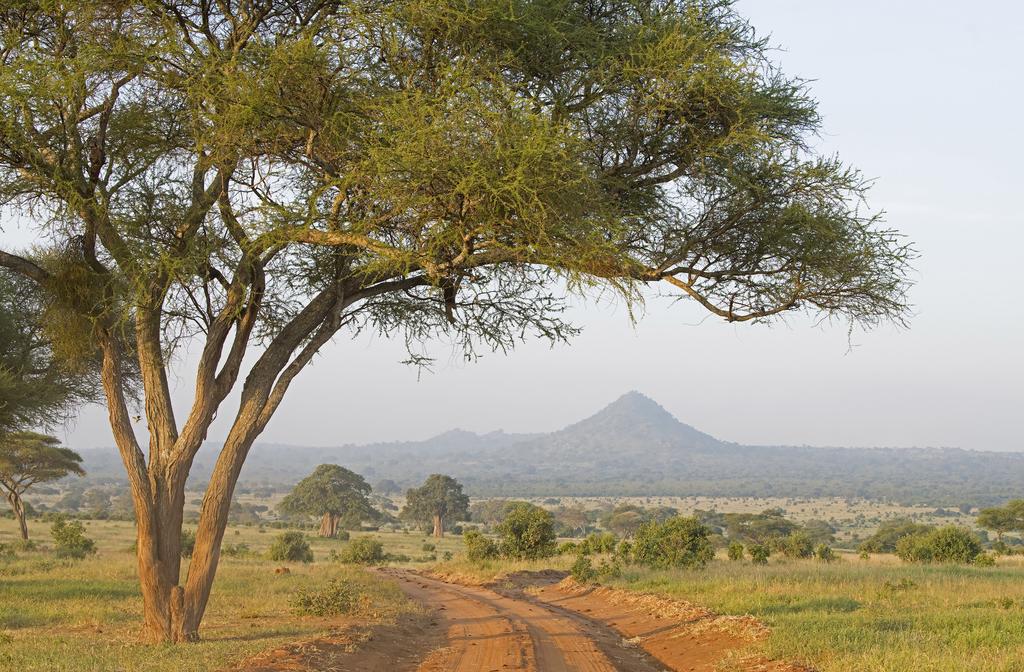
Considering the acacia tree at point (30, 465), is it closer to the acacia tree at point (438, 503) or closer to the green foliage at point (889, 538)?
the acacia tree at point (438, 503)

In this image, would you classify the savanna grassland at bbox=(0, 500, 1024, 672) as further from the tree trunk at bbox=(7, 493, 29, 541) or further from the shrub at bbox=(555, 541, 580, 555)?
the tree trunk at bbox=(7, 493, 29, 541)

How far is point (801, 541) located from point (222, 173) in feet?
121

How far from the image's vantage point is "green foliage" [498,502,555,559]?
35.1 metres

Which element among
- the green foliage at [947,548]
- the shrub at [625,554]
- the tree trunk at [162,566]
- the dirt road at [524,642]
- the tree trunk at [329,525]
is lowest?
the tree trunk at [329,525]

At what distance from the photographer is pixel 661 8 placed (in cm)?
1372

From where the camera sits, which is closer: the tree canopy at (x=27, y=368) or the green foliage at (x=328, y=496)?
the tree canopy at (x=27, y=368)

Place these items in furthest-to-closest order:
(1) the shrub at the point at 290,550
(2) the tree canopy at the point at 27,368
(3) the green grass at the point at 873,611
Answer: (1) the shrub at the point at 290,550, (2) the tree canopy at the point at 27,368, (3) the green grass at the point at 873,611

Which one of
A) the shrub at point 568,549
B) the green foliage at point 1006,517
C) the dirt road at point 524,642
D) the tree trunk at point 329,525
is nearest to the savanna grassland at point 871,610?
the dirt road at point 524,642

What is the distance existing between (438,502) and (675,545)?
5579cm

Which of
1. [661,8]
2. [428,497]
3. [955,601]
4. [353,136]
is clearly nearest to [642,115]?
[661,8]

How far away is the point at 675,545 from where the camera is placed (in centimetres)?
3008

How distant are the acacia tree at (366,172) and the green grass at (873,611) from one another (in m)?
4.94

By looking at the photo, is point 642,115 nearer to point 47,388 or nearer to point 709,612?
point 709,612

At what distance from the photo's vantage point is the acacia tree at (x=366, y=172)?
38.8 ft
